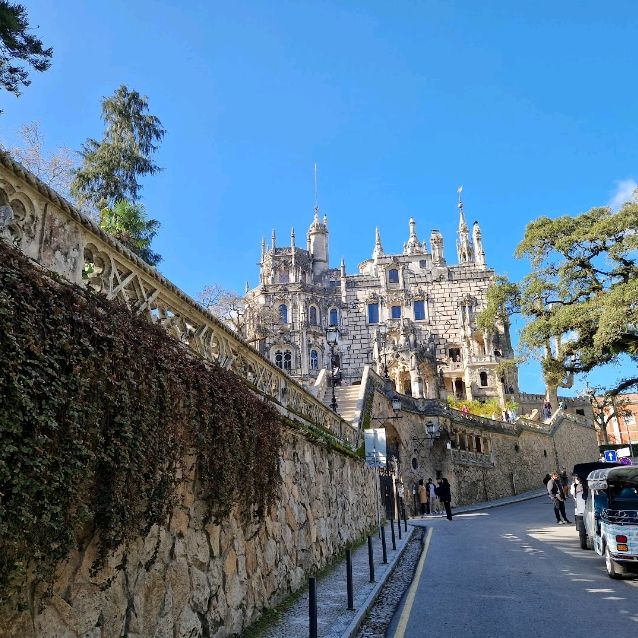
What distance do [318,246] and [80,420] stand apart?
6816 cm

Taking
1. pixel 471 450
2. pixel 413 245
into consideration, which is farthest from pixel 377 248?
pixel 471 450

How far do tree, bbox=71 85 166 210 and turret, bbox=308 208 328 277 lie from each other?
39.1 meters

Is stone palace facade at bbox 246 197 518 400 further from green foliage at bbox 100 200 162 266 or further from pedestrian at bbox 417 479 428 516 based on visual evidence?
green foliage at bbox 100 200 162 266

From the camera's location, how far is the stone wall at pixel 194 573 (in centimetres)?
Result: 423

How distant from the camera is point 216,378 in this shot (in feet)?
23.2

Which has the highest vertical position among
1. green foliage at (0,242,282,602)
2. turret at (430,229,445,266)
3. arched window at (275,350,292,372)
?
turret at (430,229,445,266)

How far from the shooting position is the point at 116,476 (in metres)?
4.43

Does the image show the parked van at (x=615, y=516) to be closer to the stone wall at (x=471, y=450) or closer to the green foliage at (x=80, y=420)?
the green foliage at (x=80, y=420)

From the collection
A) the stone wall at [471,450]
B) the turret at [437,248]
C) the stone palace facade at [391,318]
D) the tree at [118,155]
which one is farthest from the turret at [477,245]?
the tree at [118,155]

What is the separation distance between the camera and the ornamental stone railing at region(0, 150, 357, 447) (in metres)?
4.46

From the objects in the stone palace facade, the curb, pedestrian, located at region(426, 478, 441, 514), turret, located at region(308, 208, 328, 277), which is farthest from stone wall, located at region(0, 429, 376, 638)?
turret, located at region(308, 208, 328, 277)

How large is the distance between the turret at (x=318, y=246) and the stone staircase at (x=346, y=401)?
39.1m

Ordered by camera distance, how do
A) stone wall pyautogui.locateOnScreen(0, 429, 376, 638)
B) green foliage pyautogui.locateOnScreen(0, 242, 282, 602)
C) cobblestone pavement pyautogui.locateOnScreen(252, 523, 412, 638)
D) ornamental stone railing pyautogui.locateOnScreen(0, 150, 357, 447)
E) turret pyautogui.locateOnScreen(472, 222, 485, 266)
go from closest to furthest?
green foliage pyautogui.locateOnScreen(0, 242, 282, 602)
stone wall pyautogui.locateOnScreen(0, 429, 376, 638)
ornamental stone railing pyautogui.locateOnScreen(0, 150, 357, 447)
cobblestone pavement pyautogui.locateOnScreen(252, 523, 412, 638)
turret pyautogui.locateOnScreen(472, 222, 485, 266)

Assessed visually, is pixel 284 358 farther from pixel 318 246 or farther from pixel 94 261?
pixel 94 261
